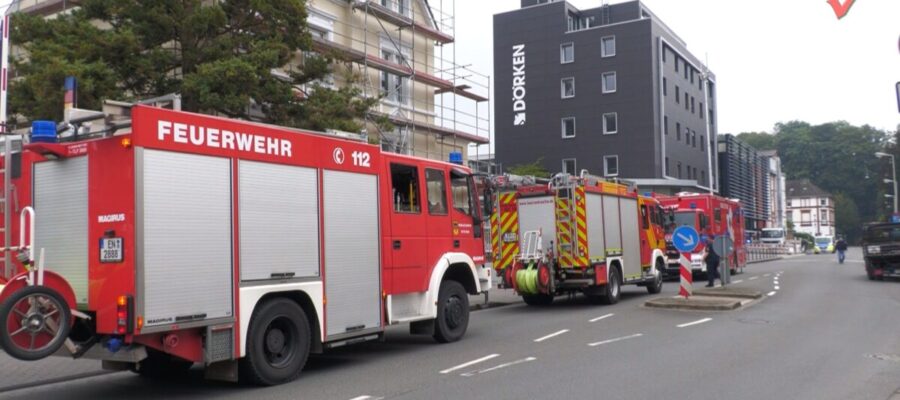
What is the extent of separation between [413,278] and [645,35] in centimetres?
4059

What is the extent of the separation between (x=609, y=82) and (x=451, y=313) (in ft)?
132

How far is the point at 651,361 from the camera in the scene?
974 cm

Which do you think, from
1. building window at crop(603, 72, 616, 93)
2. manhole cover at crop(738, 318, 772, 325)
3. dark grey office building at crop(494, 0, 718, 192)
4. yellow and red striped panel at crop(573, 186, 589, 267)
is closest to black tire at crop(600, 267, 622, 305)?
yellow and red striped panel at crop(573, 186, 589, 267)

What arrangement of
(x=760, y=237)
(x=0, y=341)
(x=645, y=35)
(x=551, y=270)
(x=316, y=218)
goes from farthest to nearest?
(x=760, y=237), (x=645, y=35), (x=551, y=270), (x=316, y=218), (x=0, y=341)

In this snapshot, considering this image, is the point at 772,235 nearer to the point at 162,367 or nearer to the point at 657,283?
the point at 657,283

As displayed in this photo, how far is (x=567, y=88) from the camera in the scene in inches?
1999

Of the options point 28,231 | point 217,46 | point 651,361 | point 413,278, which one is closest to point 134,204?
point 28,231

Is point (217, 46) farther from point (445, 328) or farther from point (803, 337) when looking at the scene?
point (803, 337)

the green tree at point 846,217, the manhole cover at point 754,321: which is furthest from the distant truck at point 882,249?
the green tree at point 846,217

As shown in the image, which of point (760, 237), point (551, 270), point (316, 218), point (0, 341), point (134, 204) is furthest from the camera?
point (760, 237)

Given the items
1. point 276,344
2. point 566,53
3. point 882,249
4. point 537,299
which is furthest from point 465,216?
point 566,53

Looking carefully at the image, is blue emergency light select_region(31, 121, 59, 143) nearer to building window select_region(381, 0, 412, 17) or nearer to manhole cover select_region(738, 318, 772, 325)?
manhole cover select_region(738, 318, 772, 325)

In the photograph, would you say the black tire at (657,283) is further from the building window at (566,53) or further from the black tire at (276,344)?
the building window at (566,53)

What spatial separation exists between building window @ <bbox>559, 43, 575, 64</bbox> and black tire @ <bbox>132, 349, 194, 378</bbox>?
143 ft
